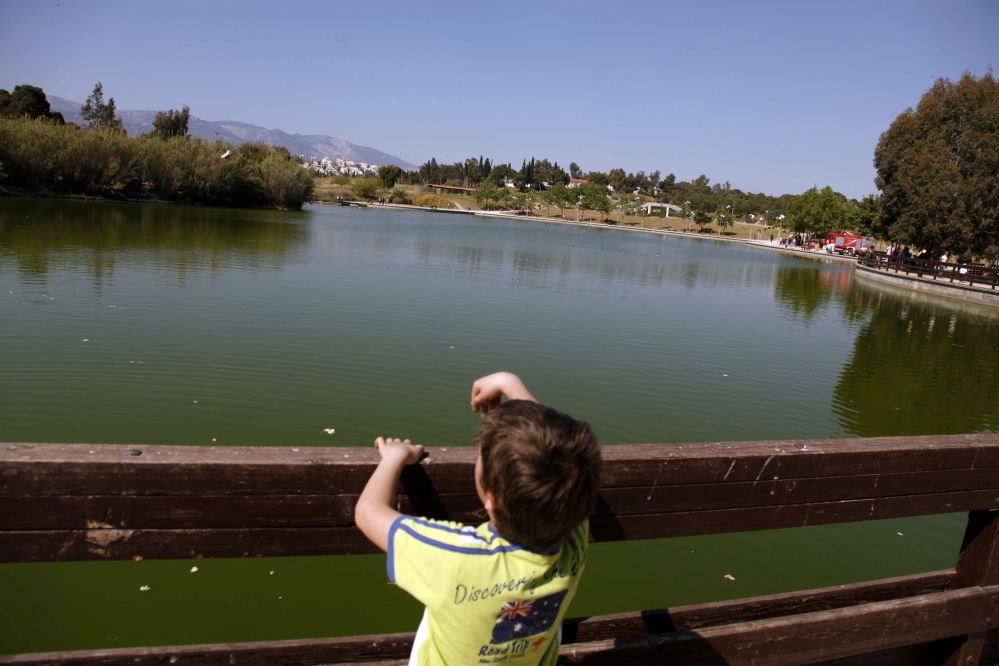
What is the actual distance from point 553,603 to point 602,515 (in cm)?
30

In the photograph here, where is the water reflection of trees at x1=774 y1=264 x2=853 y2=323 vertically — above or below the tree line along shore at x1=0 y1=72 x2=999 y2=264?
below

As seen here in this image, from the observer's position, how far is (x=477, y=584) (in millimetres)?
1504

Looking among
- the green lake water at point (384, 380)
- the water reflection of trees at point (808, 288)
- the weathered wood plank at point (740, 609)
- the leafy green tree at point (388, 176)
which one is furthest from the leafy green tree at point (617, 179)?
the weathered wood plank at point (740, 609)

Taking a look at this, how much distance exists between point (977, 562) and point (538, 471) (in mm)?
1871

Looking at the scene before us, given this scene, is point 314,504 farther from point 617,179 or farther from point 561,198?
point 617,179

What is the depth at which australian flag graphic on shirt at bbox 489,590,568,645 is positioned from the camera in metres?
1.54

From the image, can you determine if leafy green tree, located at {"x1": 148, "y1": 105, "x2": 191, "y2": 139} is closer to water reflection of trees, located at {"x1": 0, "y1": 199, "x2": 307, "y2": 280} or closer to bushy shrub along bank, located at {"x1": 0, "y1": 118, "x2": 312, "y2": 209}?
bushy shrub along bank, located at {"x1": 0, "y1": 118, "x2": 312, "y2": 209}

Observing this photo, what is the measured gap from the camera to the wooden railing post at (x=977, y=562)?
233 cm

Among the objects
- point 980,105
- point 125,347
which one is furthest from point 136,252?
point 980,105

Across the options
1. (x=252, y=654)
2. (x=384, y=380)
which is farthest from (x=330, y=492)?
(x=384, y=380)

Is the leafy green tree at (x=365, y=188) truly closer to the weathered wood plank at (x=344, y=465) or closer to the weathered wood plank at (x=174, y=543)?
the weathered wood plank at (x=344, y=465)

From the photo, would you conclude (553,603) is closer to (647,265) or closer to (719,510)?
(719,510)

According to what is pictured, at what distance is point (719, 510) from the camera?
196 centimetres

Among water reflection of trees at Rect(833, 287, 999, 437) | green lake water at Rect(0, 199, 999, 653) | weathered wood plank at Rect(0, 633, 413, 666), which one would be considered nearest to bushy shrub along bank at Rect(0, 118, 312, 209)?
green lake water at Rect(0, 199, 999, 653)
